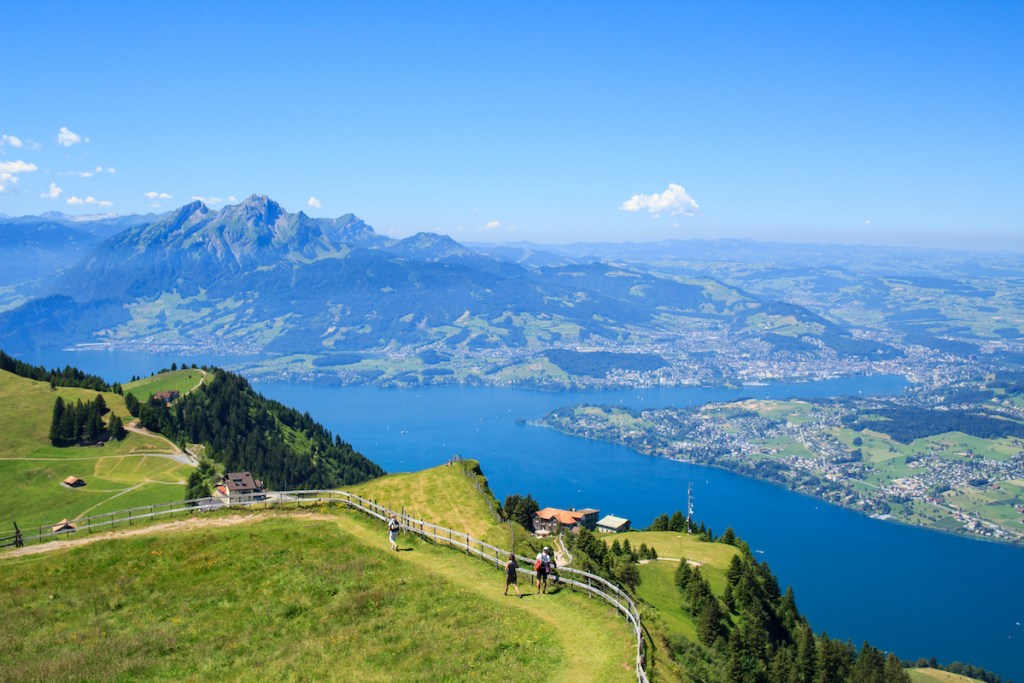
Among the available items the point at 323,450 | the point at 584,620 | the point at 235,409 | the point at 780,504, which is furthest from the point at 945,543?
the point at 584,620

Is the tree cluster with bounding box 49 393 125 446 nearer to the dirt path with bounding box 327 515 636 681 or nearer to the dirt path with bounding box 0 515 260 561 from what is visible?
the dirt path with bounding box 0 515 260 561

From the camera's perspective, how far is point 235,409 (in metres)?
144

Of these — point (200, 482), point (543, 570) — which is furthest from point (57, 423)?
point (543, 570)

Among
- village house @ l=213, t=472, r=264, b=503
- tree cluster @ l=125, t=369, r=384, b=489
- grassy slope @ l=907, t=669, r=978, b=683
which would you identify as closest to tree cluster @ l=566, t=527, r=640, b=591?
village house @ l=213, t=472, r=264, b=503

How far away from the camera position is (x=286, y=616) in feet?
83.7

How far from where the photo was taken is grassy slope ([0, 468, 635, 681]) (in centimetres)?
2183

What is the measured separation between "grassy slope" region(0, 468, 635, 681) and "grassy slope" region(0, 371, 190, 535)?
A: 198 feet

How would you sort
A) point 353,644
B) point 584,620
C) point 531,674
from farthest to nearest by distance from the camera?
point 584,620, point 353,644, point 531,674

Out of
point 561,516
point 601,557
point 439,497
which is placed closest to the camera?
point 439,497

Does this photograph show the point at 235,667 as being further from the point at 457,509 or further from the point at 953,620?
the point at 953,620

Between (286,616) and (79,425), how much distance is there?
327ft

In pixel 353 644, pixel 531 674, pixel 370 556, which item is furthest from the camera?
pixel 370 556

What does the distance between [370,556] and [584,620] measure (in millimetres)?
10443

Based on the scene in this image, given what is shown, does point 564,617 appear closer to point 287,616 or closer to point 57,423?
point 287,616
